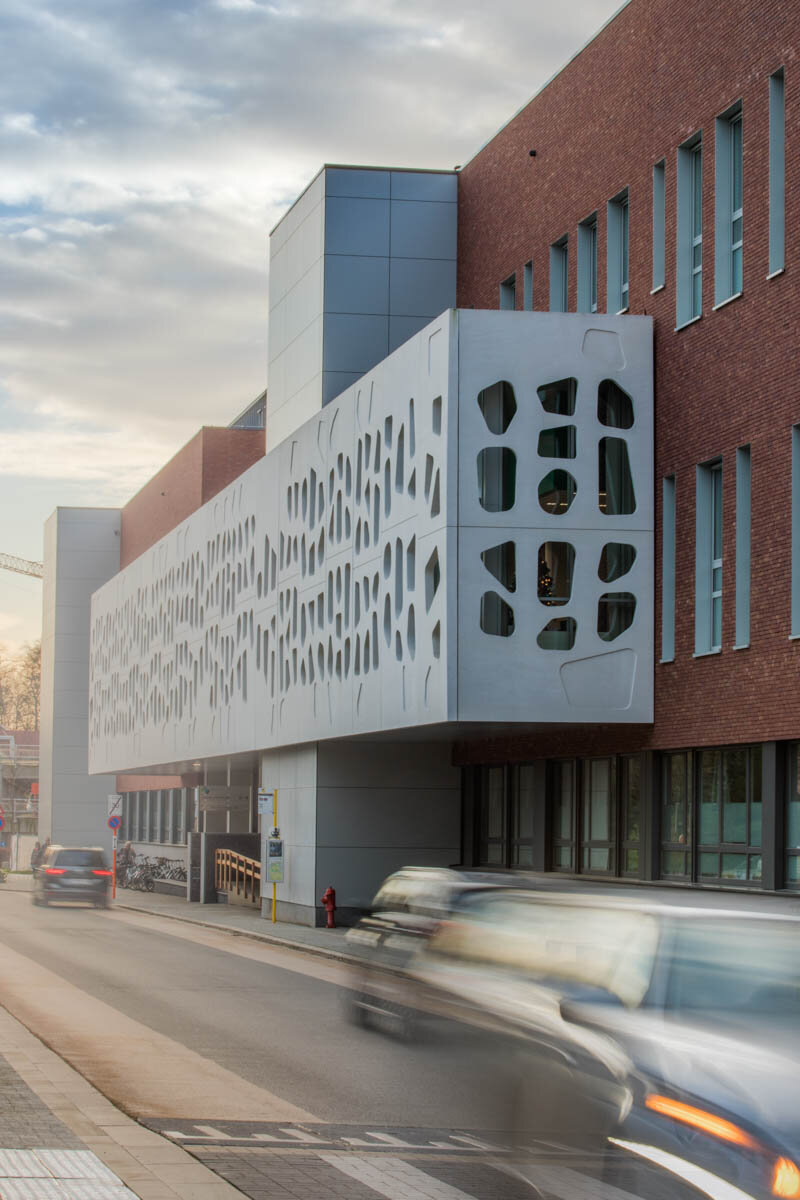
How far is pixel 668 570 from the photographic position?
23.5m

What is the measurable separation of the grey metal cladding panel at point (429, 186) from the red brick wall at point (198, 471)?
80.9 feet

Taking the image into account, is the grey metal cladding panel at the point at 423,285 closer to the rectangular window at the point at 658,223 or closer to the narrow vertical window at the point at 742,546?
the rectangular window at the point at 658,223

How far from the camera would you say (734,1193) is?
5719 mm

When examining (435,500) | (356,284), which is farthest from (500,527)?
(356,284)

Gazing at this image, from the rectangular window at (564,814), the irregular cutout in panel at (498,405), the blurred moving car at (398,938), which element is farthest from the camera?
the rectangular window at (564,814)

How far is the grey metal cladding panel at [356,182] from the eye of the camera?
34.5 m

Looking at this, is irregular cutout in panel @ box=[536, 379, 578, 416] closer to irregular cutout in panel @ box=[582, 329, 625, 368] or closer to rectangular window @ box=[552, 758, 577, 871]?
irregular cutout in panel @ box=[582, 329, 625, 368]

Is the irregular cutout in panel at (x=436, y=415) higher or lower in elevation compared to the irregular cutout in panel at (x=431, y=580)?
higher

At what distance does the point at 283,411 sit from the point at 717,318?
17.6 metres

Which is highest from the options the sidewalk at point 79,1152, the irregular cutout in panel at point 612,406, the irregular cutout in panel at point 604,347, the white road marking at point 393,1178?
the irregular cutout in panel at point 604,347

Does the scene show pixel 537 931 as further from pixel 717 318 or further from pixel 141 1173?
pixel 717 318

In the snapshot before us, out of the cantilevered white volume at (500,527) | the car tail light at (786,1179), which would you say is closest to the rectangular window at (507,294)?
the cantilevered white volume at (500,527)

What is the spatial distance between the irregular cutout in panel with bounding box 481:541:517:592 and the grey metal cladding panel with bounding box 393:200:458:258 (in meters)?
11.8

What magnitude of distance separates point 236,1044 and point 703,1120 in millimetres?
9824
